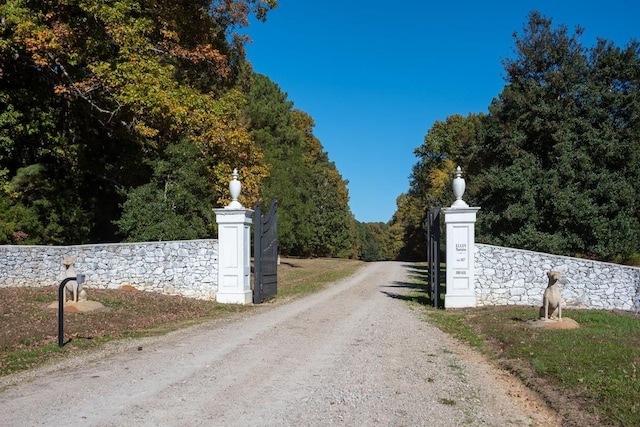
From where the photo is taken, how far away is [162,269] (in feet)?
51.6

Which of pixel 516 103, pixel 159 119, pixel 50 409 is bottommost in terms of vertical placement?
pixel 50 409

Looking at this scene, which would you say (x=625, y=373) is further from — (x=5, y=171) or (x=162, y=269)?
(x=5, y=171)

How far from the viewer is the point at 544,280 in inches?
546

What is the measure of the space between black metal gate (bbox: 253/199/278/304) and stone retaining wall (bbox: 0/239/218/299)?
1125 millimetres

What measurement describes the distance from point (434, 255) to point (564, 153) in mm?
7519

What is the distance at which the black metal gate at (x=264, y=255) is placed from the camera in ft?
50.1

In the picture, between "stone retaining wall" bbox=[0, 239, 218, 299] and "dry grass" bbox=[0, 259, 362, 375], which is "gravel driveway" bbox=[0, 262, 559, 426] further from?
"stone retaining wall" bbox=[0, 239, 218, 299]

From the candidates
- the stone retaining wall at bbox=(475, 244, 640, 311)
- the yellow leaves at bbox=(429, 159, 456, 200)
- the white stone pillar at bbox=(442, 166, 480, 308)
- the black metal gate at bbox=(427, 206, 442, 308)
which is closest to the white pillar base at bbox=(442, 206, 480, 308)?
the white stone pillar at bbox=(442, 166, 480, 308)

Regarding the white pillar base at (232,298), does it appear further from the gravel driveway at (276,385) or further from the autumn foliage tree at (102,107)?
the autumn foliage tree at (102,107)

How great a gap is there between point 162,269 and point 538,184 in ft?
42.6

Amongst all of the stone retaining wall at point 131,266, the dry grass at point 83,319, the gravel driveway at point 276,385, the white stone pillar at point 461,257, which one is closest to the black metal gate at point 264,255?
the dry grass at point 83,319

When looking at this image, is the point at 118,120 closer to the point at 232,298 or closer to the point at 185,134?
the point at 185,134

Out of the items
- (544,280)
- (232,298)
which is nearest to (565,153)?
(544,280)

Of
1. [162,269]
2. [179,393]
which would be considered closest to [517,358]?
[179,393]
